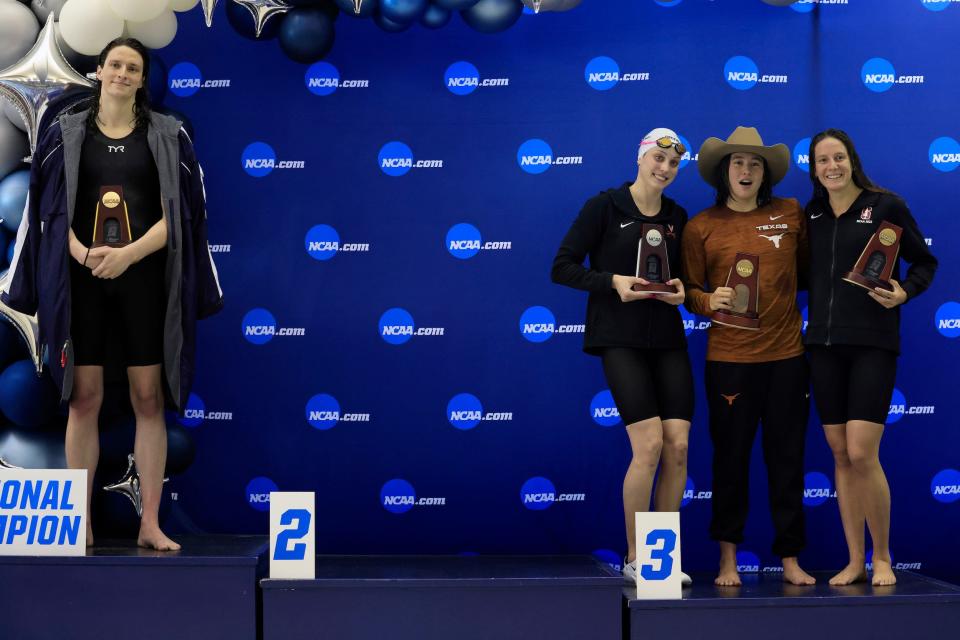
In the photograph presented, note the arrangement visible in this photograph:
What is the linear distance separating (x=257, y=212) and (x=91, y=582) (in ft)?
6.21

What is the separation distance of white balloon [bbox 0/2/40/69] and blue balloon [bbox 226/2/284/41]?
0.79 metres

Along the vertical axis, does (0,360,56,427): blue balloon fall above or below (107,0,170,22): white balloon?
below

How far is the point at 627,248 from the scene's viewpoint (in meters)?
3.98

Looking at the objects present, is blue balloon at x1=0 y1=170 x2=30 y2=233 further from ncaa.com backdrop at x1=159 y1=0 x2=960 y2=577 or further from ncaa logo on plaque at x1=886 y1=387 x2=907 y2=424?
ncaa logo on plaque at x1=886 y1=387 x2=907 y2=424

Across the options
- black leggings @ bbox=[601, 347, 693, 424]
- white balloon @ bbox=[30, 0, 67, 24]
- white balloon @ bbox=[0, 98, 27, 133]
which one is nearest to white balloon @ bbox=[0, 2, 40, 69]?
white balloon @ bbox=[30, 0, 67, 24]

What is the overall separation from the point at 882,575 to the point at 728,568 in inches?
21.5

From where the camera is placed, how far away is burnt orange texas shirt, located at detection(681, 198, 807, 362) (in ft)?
13.0

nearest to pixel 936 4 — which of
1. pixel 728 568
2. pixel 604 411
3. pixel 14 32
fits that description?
pixel 604 411

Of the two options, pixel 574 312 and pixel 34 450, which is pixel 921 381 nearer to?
pixel 574 312

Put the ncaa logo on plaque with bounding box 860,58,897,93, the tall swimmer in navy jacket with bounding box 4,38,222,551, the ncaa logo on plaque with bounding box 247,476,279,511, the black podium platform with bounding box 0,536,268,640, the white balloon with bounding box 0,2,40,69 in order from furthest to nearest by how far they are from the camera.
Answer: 1. the ncaa logo on plaque with bounding box 860,58,897,93
2. the ncaa logo on plaque with bounding box 247,476,279,511
3. the white balloon with bounding box 0,2,40,69
4. the tall swimmer in navy jacket with bounding box 4,38,222,551
5. the black podium platform with bounding box 0,536,268,640

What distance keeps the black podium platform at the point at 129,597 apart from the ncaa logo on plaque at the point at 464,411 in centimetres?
148

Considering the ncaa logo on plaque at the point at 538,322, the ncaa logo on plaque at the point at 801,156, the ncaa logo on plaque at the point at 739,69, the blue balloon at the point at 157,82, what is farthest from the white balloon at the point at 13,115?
the ncaa logo on plaque at the point at 801,156

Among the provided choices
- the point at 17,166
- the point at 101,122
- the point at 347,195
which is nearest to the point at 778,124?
the point at 347,195

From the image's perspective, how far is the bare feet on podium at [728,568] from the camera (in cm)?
393
